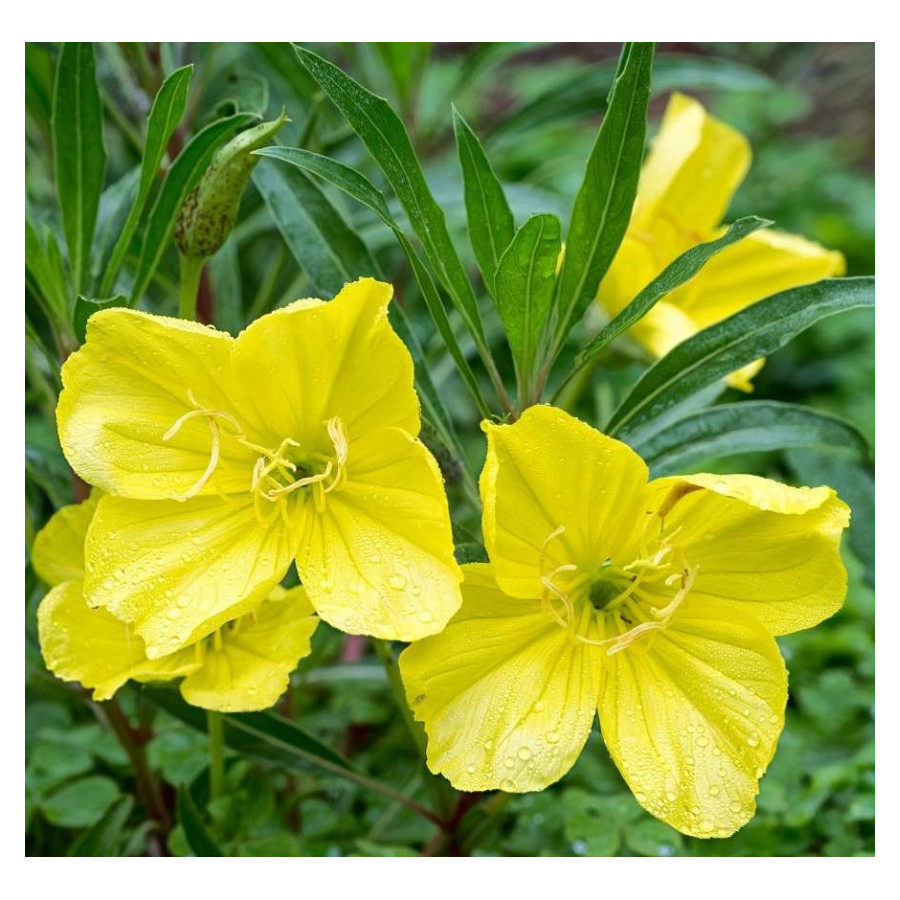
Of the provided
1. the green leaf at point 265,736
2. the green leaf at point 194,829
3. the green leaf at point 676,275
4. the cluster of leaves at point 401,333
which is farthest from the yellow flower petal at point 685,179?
the green leaf at point 194,829

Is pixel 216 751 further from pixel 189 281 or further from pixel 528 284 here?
pixel 528 284

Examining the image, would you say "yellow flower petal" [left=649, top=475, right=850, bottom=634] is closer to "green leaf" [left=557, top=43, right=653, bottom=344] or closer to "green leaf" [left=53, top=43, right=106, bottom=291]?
"green leaf" [left=557, top=43, right=653, bottom=344]

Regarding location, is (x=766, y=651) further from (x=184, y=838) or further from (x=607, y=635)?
(x=184, y=838)

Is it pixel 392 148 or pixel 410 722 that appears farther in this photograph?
pixel 410 722

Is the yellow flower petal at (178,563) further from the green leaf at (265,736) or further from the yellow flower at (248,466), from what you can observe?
the green leaf at (265,736)

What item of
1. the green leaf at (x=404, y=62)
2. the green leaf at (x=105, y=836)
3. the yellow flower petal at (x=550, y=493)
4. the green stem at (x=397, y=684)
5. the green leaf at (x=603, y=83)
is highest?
the green leaf at (x=404, y=62)

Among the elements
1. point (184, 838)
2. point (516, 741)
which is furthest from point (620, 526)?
point (184, 838)

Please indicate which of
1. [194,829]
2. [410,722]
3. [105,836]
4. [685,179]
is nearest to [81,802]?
[105,836]

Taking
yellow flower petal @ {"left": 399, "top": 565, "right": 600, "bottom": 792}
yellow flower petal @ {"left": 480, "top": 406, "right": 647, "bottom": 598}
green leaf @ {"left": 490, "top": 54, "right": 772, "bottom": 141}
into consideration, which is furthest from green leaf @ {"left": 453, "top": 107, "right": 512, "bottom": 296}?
green leaf @ {"left": 490, "top": 54, "right": 772, "bottom": 141}
